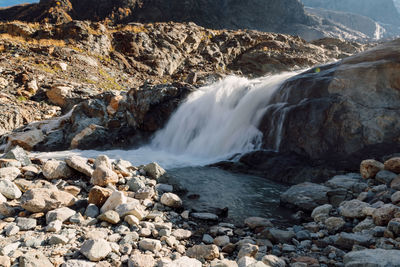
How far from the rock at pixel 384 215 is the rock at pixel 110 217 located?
441 centimetres

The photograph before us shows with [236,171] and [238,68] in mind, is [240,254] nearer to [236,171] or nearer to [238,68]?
[236,171]

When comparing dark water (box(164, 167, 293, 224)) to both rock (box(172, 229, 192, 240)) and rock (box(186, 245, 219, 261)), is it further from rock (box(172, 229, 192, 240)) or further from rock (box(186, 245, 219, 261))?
rock (box(186, 245, 219, 261))

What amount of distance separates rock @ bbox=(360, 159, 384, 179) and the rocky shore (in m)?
0.09

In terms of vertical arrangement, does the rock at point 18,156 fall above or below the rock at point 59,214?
below

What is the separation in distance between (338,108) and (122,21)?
69.3 meters

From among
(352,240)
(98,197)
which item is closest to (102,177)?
(98,197)

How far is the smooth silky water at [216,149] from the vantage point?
702cm

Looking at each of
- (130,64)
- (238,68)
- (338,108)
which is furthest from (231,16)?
(338,108)

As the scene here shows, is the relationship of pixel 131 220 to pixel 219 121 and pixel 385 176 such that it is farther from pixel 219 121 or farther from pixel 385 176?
pixel 219 121

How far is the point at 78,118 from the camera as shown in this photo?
15945 mm

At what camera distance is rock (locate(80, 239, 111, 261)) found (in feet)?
11.2

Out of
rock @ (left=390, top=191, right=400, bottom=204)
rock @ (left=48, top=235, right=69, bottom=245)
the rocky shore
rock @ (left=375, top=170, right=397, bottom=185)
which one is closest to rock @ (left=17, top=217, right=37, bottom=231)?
the rocky shore

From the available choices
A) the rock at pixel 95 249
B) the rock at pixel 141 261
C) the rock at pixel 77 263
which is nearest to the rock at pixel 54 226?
the rock at pixel 95 249

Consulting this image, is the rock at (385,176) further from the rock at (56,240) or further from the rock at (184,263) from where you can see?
the rock at (56,240)
